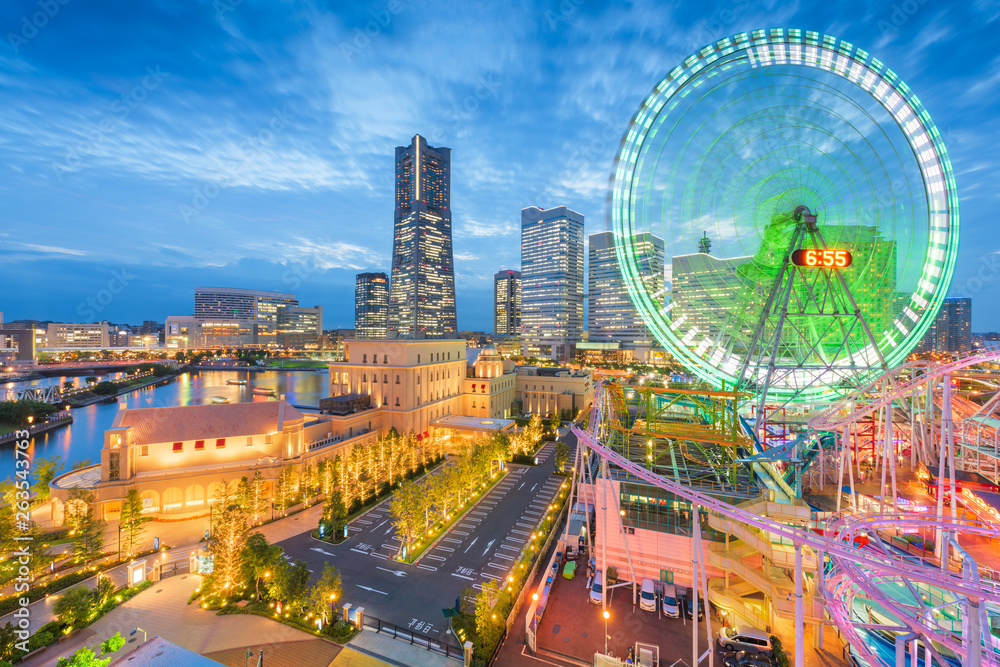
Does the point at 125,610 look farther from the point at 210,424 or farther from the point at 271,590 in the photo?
the point at 210,424

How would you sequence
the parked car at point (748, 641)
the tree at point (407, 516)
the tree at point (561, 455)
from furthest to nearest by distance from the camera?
the tree at point (561, 455) < the tree at point (407, 516) < the parked car at point (748, 641)

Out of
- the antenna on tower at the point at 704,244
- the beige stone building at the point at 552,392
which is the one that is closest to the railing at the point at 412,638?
the antenna on tower at the point at 704,244

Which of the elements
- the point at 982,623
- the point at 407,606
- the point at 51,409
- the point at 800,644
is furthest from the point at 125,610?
the point at 51,409

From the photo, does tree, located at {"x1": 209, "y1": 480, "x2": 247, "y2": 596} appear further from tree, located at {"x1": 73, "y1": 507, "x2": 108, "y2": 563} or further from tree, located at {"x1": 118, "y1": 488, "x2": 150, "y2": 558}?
tree, located at {"x1": 118, "y1": 488, "x2": 150, "y2": 558}

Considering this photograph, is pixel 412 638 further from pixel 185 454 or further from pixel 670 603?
pixel 185 454

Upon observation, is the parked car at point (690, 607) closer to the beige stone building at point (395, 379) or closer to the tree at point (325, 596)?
the tree at point (325, 596)

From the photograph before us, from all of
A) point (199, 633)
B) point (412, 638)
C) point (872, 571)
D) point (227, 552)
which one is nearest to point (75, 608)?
point (199, 633)
